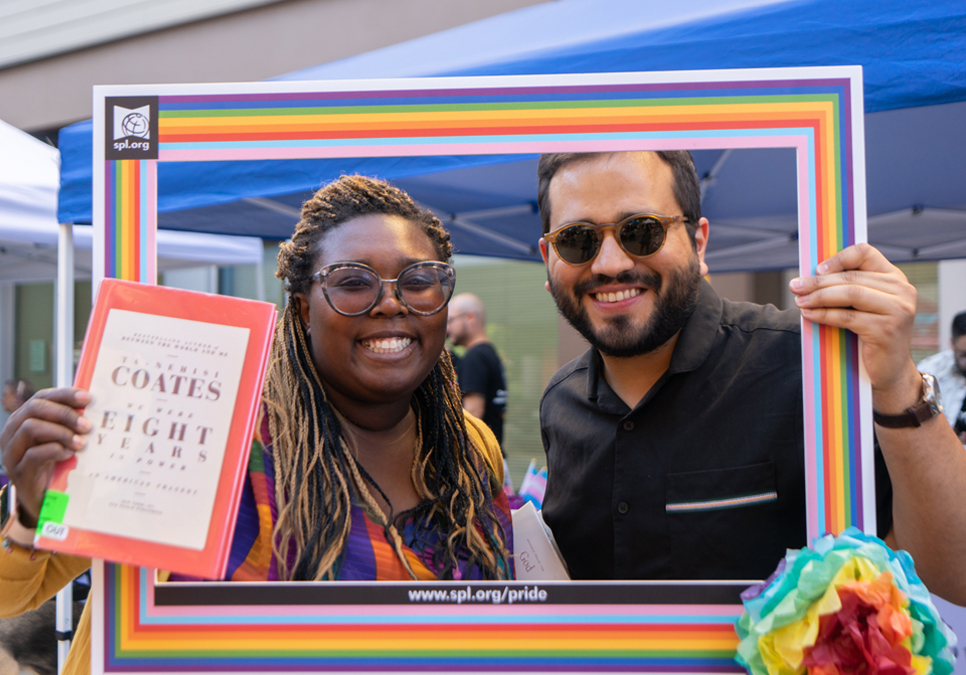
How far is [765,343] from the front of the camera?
1433 millimetres

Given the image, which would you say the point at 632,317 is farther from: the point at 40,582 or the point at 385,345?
the point at 40,582

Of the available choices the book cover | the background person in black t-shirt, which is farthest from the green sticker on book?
the background person in black t-shirt

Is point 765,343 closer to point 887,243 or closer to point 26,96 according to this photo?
point 887,243

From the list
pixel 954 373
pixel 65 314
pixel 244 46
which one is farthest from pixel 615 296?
pixel 244 46

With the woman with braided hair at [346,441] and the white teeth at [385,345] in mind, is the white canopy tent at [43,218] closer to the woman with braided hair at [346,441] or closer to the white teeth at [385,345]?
the woman with braided hair at [346,441]

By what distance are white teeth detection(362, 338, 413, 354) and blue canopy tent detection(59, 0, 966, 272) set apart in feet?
1.21

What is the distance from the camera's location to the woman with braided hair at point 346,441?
45.9 inches

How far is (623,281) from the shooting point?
1.32 meters

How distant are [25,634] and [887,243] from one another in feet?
16.2

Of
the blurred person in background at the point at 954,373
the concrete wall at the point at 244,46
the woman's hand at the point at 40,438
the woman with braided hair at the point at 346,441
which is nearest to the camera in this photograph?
the woman's hand at the point at 40,438

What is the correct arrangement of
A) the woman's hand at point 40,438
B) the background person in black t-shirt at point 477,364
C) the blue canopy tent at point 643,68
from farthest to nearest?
the background person in black t-shirt at point 477,364
the blue canopy tent at point 643,68
the woman's hand at point 40,438

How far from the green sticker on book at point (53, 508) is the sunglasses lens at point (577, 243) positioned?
3.26ft

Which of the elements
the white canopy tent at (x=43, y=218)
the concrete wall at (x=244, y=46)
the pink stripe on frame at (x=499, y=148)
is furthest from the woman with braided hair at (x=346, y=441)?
the concrete wall at (x=244, y=46)

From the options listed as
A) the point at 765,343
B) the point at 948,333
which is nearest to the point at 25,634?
the point at 765,343
